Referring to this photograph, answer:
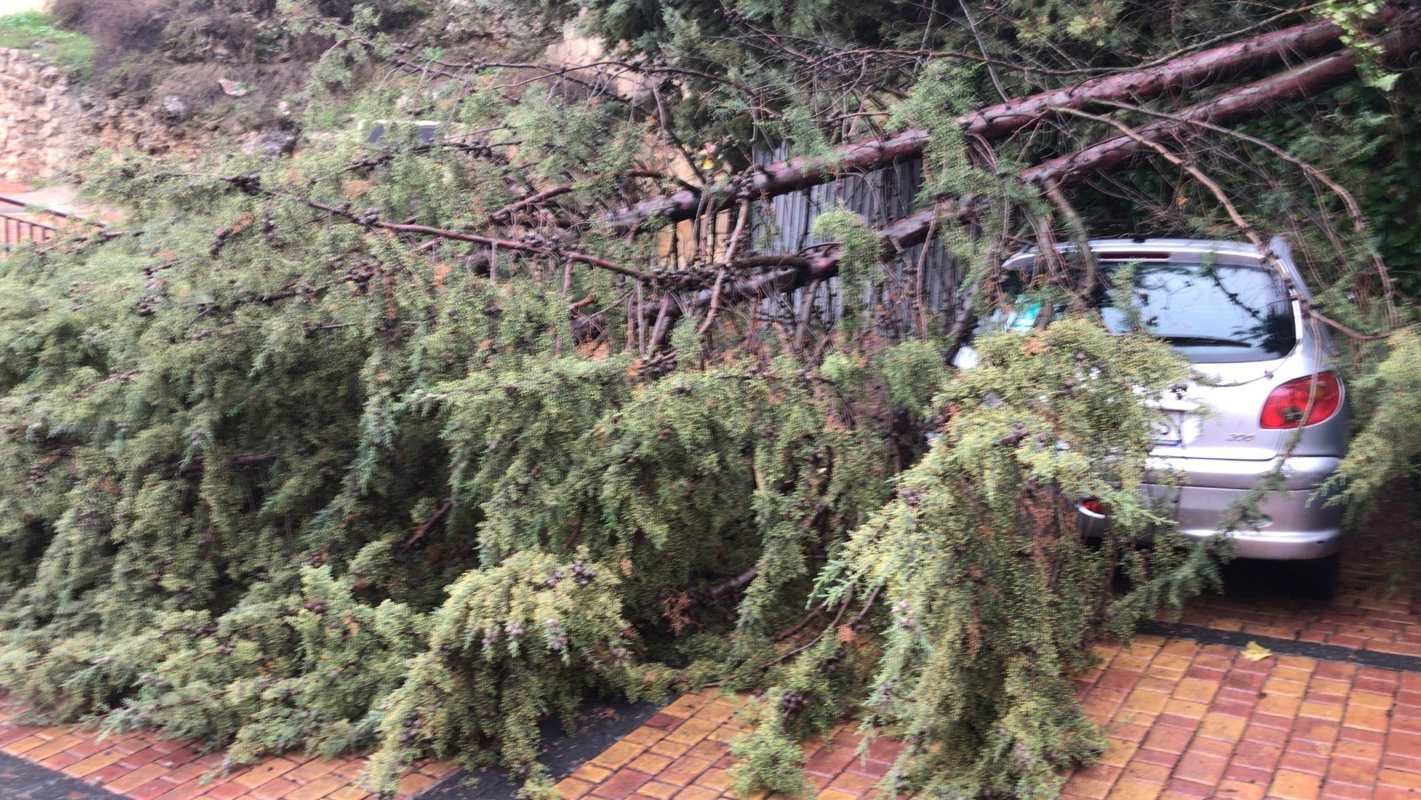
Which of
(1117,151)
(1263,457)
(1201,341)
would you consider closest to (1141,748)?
(1263,457)

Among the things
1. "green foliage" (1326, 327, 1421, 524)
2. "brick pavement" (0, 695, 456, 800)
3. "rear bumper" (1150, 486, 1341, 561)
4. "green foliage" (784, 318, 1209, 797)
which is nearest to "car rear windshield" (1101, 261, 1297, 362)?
"rear bumper" (1150, 486, 1341, 561)

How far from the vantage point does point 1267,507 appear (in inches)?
189

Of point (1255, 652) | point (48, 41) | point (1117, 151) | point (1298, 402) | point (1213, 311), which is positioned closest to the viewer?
point (1298, 402)

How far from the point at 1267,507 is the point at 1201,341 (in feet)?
2.56

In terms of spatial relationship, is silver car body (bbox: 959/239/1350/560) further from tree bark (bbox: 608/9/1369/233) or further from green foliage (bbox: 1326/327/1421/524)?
tree bark (bbox: 608/9/1369/233)

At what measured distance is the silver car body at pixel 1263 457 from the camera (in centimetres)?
476

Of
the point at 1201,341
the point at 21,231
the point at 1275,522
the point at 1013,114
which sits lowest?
the point at 1275,522

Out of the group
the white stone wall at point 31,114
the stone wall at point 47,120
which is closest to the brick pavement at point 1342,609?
the stone wall at point 47,120

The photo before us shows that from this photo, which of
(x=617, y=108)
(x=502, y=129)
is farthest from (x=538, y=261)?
(x=617, y=108)

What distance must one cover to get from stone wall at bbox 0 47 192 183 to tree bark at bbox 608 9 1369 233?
14.8 metres

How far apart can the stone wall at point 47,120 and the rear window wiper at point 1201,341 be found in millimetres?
17053

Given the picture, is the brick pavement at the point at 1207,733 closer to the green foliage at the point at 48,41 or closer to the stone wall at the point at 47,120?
the stone wall at the point at 47,120

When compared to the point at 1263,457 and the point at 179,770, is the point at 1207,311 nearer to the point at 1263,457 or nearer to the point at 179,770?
the point at 1263,457

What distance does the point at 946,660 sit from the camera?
354 centimetres
